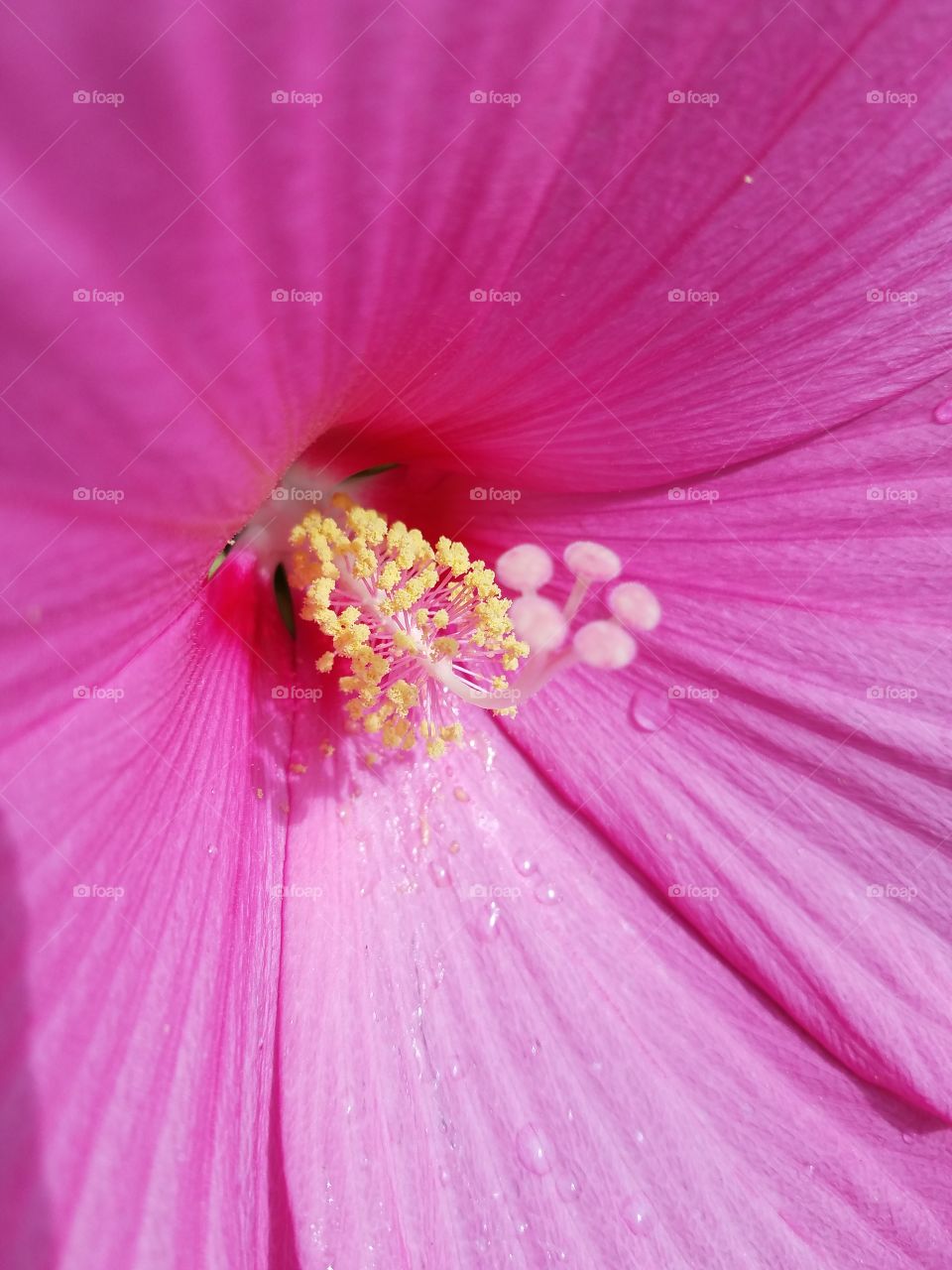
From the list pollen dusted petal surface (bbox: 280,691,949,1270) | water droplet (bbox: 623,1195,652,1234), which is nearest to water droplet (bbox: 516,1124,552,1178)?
pollen dusted petal surface (bbox: 280,691,949,1270)

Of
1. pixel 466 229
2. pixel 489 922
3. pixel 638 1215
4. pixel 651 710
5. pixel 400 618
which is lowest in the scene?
pixel 638 1215

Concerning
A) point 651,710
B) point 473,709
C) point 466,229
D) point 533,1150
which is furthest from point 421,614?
point 533,1150

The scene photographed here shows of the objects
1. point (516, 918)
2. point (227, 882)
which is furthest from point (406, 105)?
point (516, 918)

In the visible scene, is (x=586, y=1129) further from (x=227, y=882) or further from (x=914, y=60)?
(x=914, y=60)

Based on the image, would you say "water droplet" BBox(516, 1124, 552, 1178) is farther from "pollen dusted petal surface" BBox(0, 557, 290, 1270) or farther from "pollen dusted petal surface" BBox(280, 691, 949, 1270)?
"pollen dusted petal surface" BBox(0, 557, 290, 1270)

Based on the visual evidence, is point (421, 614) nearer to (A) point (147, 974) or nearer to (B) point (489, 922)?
(B) point (489, 922)

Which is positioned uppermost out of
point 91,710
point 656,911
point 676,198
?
point 676,198

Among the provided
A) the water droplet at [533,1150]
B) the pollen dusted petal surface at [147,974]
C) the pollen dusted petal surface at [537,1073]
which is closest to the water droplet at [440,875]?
the pollen dusted petal surface at [537,1073]
